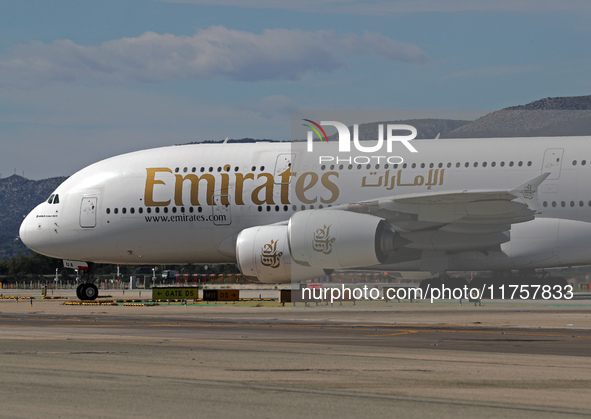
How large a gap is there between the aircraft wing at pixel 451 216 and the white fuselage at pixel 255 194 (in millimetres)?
424

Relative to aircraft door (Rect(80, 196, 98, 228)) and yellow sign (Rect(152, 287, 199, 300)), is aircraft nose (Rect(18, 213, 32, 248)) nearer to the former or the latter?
aircraft door (Rect(80, 196, 98, 228))

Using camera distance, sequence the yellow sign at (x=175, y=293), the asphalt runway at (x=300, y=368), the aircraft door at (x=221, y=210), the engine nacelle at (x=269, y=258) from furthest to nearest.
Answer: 1. the yellow sign at (x=175, y=293)
2. the aircraft door at (x=221, y=210)
3. the engine nacelle at (x=269, y=258)
4. the asphalt runway at (x=300, y=368)

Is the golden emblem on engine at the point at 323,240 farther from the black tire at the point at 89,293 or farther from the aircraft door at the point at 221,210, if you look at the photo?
the black tire at the point at 89,293

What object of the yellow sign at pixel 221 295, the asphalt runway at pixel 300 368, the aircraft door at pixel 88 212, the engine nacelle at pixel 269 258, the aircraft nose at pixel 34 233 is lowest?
the asphalt runway at pixel 300 368

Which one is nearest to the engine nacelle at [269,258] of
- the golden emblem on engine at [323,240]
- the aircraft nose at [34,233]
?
the golden emblem on engine at [323,240]

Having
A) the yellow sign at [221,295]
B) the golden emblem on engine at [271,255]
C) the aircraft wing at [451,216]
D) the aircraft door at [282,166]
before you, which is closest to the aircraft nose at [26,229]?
the yellow sign at [221,295]

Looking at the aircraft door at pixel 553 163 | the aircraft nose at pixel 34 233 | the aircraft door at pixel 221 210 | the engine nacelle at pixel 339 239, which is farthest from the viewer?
the aircraft nose at pixel 34 233

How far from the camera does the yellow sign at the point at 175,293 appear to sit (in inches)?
1300

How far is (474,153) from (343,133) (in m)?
4.43

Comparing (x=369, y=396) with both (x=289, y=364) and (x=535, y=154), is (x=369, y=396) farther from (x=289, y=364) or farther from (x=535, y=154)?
(x=535, y=154)

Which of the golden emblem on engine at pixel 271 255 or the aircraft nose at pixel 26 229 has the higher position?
the aircraft nose at pixel 26 229

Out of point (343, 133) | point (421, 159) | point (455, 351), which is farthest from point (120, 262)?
point (455, 351)

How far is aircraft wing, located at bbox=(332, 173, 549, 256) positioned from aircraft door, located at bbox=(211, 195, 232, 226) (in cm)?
453

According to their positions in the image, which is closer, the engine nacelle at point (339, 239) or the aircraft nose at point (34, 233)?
the engine nacelle at point (339, 239)
